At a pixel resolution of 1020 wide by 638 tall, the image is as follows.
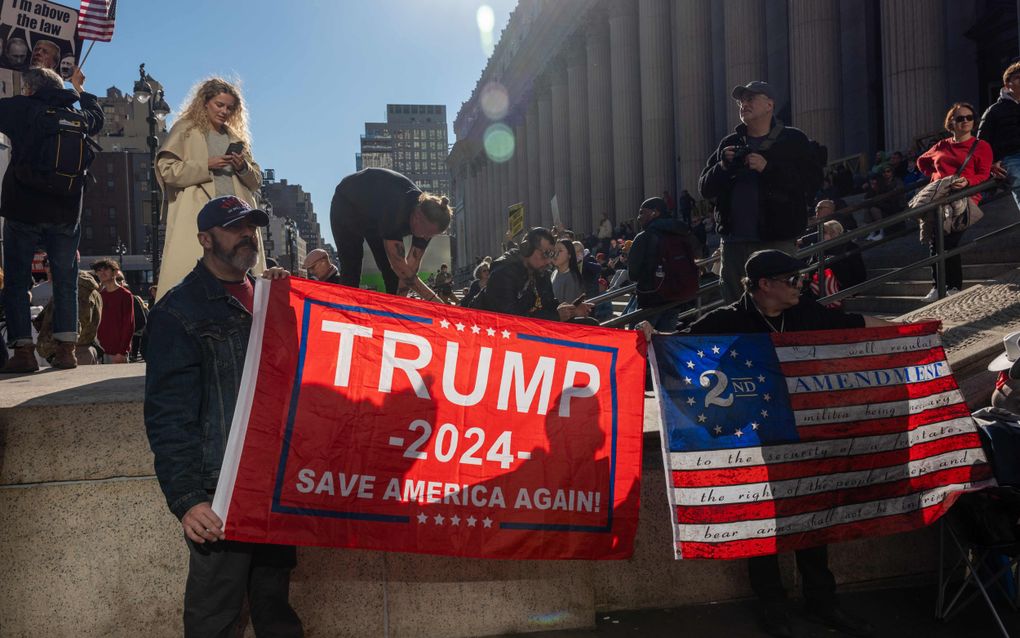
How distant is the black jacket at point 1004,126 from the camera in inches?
284

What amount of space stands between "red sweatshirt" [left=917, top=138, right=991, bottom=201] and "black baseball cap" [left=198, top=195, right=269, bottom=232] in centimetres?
730

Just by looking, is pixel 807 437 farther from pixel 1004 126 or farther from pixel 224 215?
pixel 1004 126

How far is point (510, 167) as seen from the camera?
2482 inches

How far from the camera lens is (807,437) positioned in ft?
14.1

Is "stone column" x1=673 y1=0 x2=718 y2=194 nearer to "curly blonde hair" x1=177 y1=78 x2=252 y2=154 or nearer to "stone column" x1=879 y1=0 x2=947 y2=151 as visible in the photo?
"stone column" x1=879 y1=0 x2=947 y2=151

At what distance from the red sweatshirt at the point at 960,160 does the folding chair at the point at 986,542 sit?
4.69 meters

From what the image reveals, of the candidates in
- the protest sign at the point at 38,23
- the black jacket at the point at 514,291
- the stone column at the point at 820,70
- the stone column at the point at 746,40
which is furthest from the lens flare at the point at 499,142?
the black jacket at the point at 514,291

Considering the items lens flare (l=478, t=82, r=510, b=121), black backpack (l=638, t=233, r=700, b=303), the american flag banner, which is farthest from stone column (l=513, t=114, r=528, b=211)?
the american flag banner

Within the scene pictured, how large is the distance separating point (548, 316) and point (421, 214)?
192 centimetres

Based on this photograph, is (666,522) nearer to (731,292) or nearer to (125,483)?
(731,292)

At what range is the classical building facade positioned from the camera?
57.8 ft


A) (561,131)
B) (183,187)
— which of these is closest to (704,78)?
(561,131)

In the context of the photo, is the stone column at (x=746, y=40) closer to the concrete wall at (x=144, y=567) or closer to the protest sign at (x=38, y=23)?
the protest sign at (x=38, y=23)

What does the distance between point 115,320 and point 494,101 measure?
61691 mm
